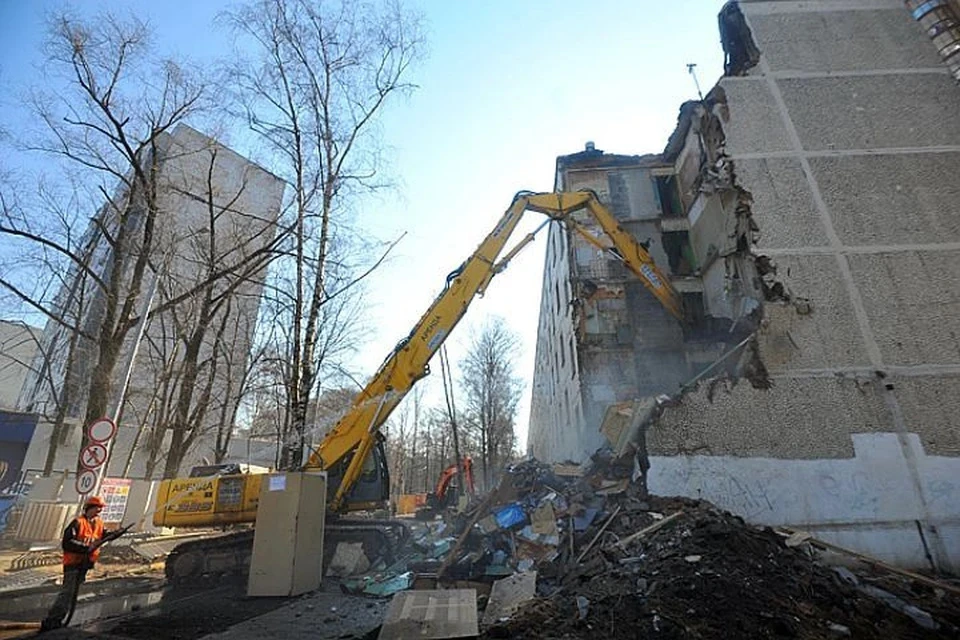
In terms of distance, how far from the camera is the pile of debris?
4172 millimetres

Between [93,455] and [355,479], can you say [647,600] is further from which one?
[93,455]

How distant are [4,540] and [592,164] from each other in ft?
65.4

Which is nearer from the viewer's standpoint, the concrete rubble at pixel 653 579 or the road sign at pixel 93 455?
the concrete rubble at pixel 653 579

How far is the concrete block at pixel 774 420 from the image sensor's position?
26.8 ft

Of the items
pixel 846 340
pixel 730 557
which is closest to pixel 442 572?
pixel 730 557

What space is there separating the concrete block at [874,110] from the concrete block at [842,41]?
489mm

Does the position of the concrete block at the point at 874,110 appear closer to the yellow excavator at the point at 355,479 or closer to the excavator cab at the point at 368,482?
Answer: the yellow excavator at the point at 355,479

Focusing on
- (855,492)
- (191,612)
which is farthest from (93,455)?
(855,492)

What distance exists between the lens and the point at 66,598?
5625 mm

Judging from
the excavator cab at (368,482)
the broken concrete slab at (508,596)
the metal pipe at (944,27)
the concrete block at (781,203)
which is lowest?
the broken concrete slab at (508,596)

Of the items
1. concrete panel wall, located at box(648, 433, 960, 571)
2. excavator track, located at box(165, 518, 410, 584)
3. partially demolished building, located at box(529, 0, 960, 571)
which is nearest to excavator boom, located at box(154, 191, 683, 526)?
excavator track, located at box(165, 518, 410, 584)

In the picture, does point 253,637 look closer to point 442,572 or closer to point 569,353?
point 442,572

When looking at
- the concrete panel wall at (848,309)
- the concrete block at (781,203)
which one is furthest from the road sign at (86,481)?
the concrete block at (781,203)

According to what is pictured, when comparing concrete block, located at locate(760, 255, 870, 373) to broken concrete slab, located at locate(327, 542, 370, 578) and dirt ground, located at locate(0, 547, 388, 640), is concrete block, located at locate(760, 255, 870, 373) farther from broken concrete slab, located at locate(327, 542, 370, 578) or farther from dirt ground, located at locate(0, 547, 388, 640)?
broken concrete slab, located at locate(327, 542, 370, 578)
